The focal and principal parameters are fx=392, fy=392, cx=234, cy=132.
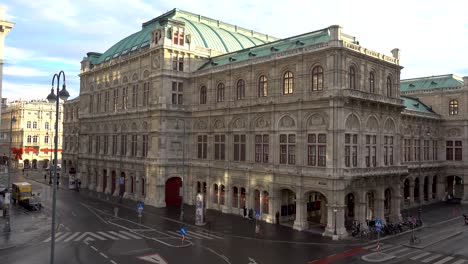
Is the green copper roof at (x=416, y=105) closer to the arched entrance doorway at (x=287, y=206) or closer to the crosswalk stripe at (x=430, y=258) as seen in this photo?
the arched entrance doorway at (x=287, y=206)

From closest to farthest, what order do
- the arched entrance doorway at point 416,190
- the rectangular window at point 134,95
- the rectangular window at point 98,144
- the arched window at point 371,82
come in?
the arched window at point 371,82 < the rectangular window at point 134,95 < the arched entrance doorway at point 416,190 < the rectangular window at point 98,144

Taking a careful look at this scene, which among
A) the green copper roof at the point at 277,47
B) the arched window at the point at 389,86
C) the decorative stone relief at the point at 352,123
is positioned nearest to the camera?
the decorative stone relief at the point at 352,123

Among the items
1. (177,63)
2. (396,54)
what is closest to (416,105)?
(396,54)

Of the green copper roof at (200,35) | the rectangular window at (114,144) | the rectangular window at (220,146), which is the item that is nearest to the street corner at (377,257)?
the rectangular window at (220,146)

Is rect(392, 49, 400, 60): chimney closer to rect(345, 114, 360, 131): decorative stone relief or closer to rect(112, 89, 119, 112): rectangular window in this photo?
rect(345, 114, 360, 131): decorative stone relief

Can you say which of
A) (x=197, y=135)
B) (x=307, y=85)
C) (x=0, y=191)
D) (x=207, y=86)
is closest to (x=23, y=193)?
(x=0, y=191)

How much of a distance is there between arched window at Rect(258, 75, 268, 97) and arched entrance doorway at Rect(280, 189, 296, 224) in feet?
41.5

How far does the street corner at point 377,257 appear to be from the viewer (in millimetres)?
33562

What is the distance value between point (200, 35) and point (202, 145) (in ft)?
67.0

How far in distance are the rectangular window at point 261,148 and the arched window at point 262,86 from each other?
550cm

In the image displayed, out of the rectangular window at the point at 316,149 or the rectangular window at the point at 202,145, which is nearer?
the rectangular window at the point at 316,149

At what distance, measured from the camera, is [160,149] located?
59.8 metres

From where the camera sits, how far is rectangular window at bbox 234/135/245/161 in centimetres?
5361

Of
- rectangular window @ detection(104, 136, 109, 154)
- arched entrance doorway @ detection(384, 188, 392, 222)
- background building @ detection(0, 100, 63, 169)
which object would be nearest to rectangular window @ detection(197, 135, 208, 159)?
rectangular window @ detection(104, 136, 109, 154)
